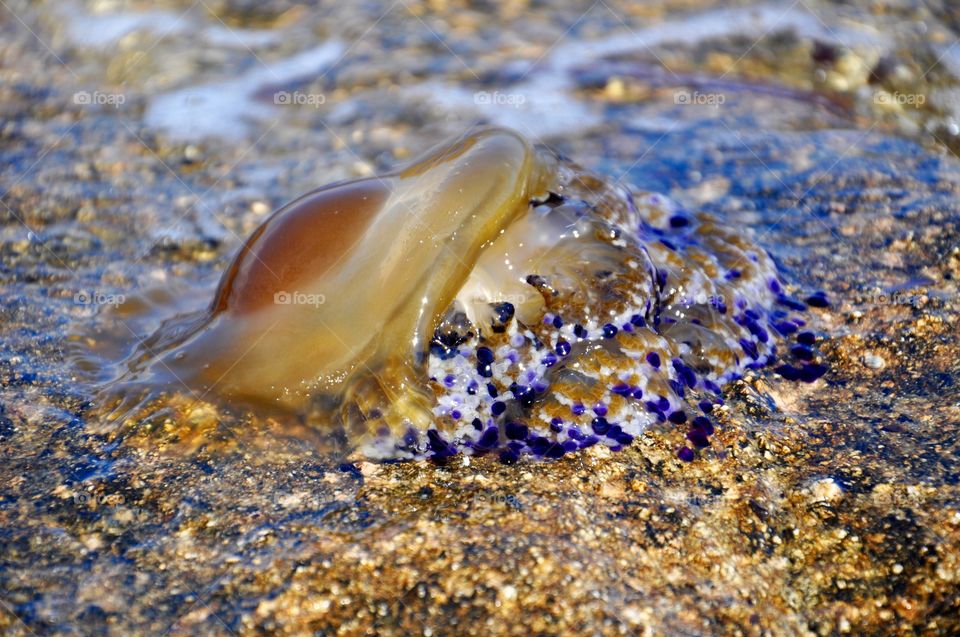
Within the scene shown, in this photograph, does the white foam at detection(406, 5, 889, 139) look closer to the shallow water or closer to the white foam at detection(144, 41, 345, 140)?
the shallow water

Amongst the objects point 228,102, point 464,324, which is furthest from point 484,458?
point 228,102

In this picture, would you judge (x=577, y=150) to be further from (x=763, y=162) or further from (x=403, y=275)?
(x=403, y=275)

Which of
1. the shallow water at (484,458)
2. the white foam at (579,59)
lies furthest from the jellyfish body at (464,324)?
the white foam at (579,59)

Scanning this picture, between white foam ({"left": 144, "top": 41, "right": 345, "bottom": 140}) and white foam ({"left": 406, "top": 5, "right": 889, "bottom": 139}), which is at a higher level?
white foam ({"left": 144, "top": 41, "right": 345, "bottom": 140})

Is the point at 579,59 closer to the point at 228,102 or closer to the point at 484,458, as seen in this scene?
the point at 228,102

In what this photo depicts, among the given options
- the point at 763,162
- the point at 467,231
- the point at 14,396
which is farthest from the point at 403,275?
the point at 763,162

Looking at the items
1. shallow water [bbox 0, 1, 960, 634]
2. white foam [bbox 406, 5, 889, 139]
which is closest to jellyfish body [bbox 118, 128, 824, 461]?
shallow water [bbox 0, 1, 960, 634]

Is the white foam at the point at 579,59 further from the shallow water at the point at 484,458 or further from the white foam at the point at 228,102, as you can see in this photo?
the white foam at the point at 228,102

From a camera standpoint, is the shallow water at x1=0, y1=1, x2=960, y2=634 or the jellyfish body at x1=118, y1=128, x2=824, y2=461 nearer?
the shallow water at x1=0, y1=1, x2=960, y2=634

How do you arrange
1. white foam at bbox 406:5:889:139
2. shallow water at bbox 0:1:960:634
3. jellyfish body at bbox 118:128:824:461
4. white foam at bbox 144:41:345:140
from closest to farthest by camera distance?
shallow water at bbox 0:1:960:634, jellyfish body at bbox 118:128:824:461, white foam at bbox 144:41:345:140, white foam at bbox 406:5:889:139
